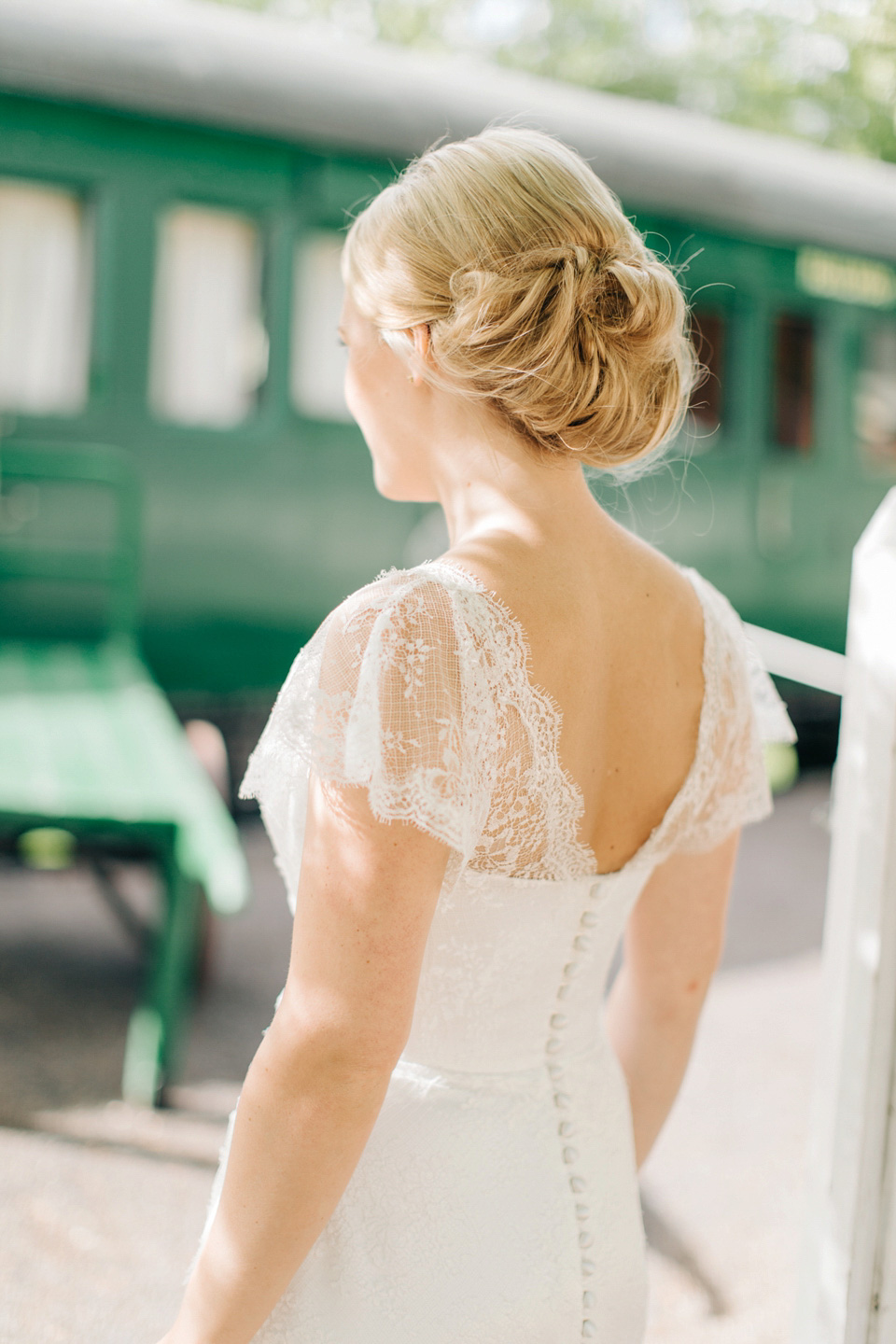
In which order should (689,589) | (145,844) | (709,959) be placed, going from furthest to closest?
(145,844), (709,959), (689,589)

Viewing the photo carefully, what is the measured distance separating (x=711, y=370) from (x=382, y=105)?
231cm

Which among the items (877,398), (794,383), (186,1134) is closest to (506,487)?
(186,1134)

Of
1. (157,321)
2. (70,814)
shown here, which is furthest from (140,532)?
(70,814)

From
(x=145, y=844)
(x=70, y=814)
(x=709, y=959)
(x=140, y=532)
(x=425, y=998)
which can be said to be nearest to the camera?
(x=425, y=998)

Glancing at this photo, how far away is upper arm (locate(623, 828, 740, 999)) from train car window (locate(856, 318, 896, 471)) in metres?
6.52

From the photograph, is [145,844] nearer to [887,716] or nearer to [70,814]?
[70,814]

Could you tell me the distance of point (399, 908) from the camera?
1.01m

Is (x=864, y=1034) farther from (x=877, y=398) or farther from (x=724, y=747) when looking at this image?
(x=877, y=398)

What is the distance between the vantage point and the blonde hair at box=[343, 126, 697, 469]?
1109 mm

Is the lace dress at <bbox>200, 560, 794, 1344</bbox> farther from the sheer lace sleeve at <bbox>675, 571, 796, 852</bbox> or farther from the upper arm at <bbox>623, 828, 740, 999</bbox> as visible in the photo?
the upper arm at <bbox>623, 828, 740, 999</bbox>

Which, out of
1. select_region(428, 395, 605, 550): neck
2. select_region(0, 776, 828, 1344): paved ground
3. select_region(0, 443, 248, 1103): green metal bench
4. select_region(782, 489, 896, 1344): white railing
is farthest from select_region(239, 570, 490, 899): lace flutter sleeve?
select_region(0, 443, 248, 1103): green metal bench

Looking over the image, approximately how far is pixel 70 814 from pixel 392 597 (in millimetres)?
2471

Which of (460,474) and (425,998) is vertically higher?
(460,474)

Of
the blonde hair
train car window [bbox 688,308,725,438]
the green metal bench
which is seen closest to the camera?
the blonde hair
